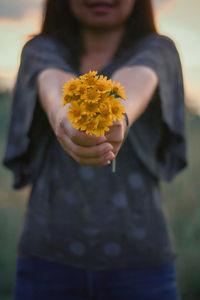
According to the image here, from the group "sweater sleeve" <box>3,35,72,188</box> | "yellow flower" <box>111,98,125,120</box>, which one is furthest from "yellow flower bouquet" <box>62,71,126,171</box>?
"sweater sleeve" <box>3,35,72,188</box>

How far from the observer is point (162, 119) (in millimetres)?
1075

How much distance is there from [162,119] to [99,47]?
1.01 ft

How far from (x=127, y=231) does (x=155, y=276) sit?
0.50 ft

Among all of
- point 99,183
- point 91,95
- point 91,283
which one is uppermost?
point 91,95

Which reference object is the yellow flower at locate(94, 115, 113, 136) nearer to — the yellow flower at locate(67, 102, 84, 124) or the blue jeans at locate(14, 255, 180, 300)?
the yellow flower at locate(67, 102, 84, 124)

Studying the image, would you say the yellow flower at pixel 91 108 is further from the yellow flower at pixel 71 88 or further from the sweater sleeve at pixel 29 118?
the sweater sleeve at pixel 29 118

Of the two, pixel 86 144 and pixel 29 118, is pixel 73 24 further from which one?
pixel 86 144

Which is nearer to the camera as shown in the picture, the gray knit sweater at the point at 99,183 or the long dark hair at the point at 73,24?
the gray knit sweater at the point at 99,183

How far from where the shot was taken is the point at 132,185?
3.40ft

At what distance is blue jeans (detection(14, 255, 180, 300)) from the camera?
0.98 metres

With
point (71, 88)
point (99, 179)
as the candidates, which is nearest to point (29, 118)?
point (99, 179)

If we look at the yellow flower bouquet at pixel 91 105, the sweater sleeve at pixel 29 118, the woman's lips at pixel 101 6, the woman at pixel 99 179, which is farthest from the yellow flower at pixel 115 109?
the woman's lips at pixel 101 6

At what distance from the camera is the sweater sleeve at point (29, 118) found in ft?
3.40

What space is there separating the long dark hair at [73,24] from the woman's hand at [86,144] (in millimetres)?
517
